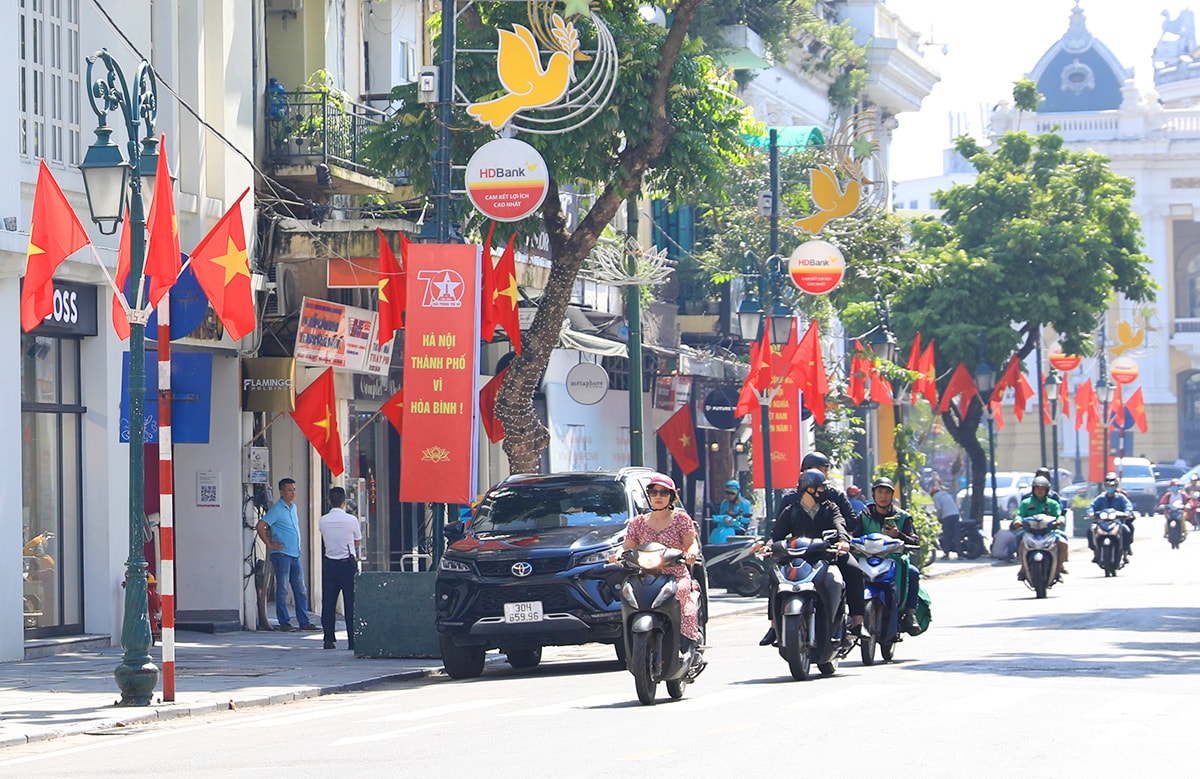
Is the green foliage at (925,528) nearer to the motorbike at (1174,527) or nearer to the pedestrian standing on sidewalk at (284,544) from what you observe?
the motorbike at (1174,527)

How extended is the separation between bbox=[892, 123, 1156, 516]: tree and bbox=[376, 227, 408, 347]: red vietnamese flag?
2305 centimetres

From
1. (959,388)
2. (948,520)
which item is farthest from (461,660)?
(959,388)

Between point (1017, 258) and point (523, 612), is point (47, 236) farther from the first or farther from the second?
point (1017, 258)

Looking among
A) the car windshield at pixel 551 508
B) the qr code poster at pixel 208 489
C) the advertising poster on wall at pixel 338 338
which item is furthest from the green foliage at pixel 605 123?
the car windshield at pixel 551 508

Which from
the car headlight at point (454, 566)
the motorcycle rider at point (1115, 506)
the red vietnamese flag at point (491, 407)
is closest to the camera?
the car headlight at point (454, 566)

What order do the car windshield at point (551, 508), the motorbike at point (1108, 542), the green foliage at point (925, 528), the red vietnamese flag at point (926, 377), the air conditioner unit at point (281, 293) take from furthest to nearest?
1. the red vietnamese flag at point (926, 377)
2. the green foliage at point (925, 528)
3. the motorbike at point (1108, 542)
4. the air conditioner unit at point (281, 293)
5. the car windshield at point (551, 508)

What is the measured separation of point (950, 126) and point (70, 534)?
7052 centimetres

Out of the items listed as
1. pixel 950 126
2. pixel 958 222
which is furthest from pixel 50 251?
pixel 950 126

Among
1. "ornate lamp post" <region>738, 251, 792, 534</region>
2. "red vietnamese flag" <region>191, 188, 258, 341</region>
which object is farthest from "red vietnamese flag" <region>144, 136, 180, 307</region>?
"ornate lamp post" <region>738, 251, 792, 534</region>

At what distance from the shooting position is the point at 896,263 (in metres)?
37.4

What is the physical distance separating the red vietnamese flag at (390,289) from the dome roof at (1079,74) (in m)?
73.1

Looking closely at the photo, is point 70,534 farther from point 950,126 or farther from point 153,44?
point 950,126

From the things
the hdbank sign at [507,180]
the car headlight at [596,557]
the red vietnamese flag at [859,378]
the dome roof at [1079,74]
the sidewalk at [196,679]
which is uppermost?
the dome roof at [1079,74]

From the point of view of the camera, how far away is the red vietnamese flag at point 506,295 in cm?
2341
